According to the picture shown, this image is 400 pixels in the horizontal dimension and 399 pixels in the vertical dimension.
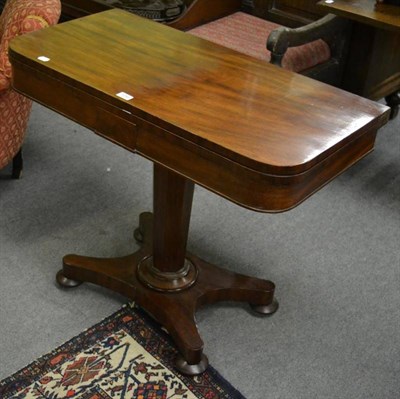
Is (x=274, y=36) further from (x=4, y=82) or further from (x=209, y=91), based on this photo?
(x=4, y=82)

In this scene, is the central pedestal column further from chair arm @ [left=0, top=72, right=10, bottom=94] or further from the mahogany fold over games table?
chair arm @ [left=0, top=72, right=10, bottom=94]

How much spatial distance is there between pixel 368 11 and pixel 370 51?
0.39 m

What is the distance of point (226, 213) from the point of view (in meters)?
2.73

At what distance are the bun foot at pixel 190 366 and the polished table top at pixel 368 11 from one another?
138cm

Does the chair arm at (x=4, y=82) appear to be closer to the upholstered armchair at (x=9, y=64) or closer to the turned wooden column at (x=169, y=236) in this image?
the upholstered armchair at (x=9, y=64)

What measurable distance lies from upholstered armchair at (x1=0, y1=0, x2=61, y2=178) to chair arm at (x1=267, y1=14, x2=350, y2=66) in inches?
31.9

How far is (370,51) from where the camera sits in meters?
2.91

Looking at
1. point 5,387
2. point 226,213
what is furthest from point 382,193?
point 5,387

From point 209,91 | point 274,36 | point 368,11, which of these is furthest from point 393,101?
point 209,91

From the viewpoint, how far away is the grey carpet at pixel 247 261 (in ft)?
6.82

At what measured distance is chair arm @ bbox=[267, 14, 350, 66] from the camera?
251 centimetres

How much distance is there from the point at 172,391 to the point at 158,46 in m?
1.02

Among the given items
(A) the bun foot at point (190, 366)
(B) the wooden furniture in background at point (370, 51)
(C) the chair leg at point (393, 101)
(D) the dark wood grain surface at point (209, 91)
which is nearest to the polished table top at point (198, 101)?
(D) the dark wood grain surface at point (209, 91)

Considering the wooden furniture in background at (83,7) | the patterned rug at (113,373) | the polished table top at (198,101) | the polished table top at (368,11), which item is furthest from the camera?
the wooden furniture in background at (83,7)
